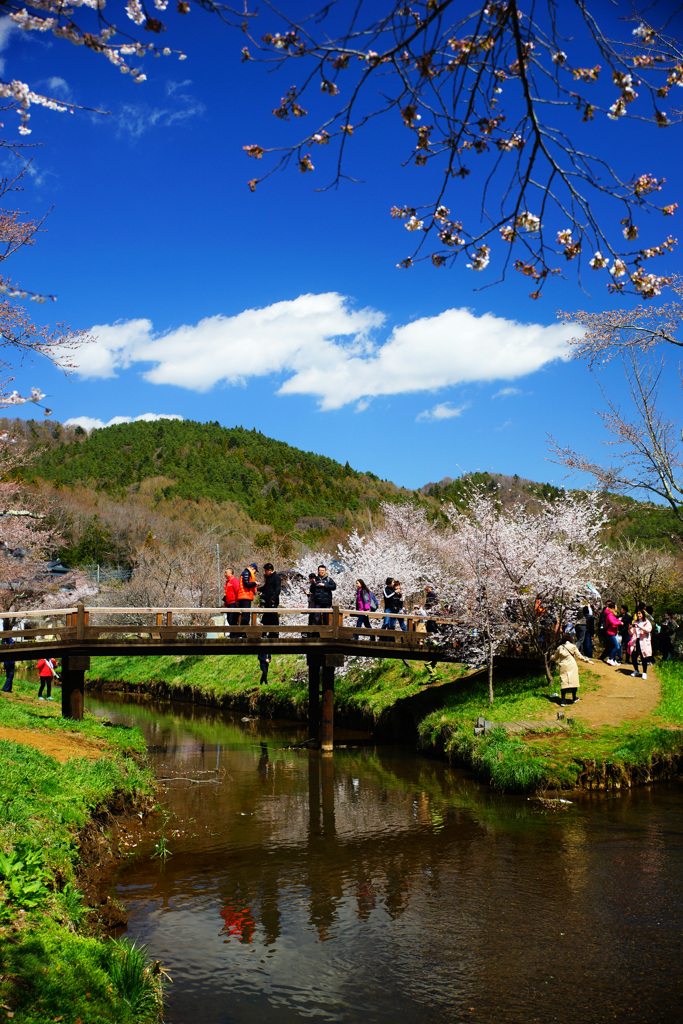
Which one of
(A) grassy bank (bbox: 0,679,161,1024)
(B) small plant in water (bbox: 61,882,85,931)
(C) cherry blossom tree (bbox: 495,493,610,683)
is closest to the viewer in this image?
(A) grassy bank (bbox: 0,679,161,1024)

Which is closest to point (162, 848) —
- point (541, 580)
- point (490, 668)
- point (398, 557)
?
point (490, 668)

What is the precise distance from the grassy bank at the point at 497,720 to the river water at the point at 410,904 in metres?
0.57

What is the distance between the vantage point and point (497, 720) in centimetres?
1595

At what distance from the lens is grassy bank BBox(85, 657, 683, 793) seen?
13883mm

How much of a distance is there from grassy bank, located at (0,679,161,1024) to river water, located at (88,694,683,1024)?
2.54 feet

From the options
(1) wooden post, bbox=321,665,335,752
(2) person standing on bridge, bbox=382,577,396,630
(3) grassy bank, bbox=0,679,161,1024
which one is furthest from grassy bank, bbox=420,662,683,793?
(3) grassy bank, bbox=0,679,161,1024

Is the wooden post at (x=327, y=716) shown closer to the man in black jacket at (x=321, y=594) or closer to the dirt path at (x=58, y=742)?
the man in black jacket at (x=321, y=594)

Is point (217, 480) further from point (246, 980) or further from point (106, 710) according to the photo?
point (246, 980)

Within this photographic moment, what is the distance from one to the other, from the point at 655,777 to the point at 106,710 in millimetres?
21318

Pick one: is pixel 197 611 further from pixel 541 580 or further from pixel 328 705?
pixel 541 580

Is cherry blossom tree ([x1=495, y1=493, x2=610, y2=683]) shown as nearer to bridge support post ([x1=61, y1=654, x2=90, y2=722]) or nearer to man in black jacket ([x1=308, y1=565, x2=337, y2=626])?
man in black jacket ([x1=308, y1=565, x2=337, y2=626])

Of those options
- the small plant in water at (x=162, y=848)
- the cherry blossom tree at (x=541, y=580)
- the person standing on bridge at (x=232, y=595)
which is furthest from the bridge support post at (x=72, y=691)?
the cherry blossom tree at (x=541, y=580)

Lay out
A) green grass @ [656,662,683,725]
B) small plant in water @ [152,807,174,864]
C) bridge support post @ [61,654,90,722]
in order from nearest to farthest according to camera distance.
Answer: small plant in water @ [152,807,174,864], green grass @ [656,662,683,725], bridge support post @ [61,654,90,722]

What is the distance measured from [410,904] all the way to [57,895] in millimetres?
4169
